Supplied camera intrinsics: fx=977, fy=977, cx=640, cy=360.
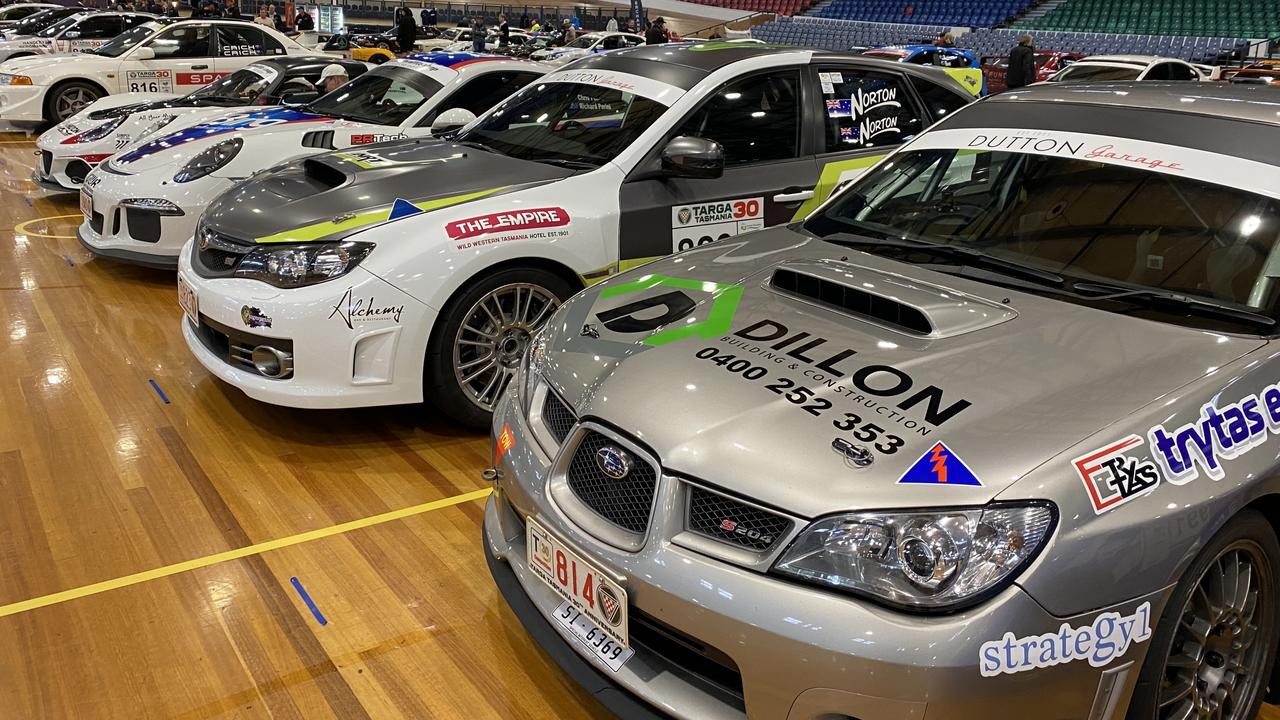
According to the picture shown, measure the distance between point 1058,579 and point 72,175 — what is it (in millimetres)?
8042

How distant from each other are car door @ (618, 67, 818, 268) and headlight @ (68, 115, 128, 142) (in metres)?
5.50

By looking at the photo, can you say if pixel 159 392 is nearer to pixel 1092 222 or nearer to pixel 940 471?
pixel 940 471

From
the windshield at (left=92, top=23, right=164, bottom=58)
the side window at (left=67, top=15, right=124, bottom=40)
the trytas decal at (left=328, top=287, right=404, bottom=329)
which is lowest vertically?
the trytas decal at (left=328, top=287, right=404, bottom=329)

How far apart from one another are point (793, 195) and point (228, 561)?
265cm

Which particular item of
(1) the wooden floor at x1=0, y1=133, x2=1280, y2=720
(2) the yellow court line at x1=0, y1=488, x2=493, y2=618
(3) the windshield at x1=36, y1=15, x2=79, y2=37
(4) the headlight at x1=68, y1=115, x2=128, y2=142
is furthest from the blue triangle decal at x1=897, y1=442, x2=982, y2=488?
(3) the windshield at x1=36, y1=15, x2=79, y2=37

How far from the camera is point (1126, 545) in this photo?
177cm

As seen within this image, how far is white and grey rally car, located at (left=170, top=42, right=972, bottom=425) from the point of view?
3.58 meters

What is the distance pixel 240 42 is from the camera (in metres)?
10.8

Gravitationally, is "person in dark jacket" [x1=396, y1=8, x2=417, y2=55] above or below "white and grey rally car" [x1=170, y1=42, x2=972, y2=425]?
above

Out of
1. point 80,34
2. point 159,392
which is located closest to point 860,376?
point 159,392

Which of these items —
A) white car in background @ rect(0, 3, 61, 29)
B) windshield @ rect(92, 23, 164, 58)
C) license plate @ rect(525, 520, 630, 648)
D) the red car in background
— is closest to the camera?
license plate @ rect(525, 520, 630, 648)

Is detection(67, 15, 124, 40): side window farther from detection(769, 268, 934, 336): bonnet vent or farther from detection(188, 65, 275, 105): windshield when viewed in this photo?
detection(769, 268, 934, 336): bonnet vent

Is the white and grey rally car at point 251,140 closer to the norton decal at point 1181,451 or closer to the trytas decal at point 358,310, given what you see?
the trytas decal at point 358,310

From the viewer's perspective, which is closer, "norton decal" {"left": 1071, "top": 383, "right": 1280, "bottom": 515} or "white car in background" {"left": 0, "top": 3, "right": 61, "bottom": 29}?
"norton decal" {"left": 1071, "top": 383, "right": 1280, "bottom": 515}
